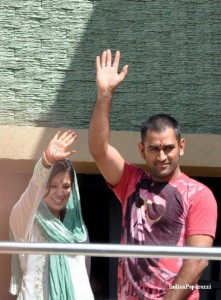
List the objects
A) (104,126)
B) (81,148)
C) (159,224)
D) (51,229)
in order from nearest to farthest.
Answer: (159,224) → (104,126) → (51,229) → (81,148)

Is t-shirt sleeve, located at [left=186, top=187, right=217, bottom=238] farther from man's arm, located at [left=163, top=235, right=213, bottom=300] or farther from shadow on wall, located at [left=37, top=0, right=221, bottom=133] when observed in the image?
shadow on wall, located at [left=37, top=0, right=221, bottom=133]

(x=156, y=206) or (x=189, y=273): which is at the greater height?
(x=156, y=206)

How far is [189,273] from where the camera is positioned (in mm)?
3662

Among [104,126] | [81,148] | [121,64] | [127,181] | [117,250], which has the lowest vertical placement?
[117,250]

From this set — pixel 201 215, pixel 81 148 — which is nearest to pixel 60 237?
pixel 201 215

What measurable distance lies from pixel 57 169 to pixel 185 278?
0.99 meters

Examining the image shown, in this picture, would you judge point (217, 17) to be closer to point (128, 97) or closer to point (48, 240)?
point (128, 97)

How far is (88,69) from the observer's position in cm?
518

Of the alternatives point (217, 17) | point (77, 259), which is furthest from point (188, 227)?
point (217, 17)

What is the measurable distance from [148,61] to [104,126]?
1.37 metres

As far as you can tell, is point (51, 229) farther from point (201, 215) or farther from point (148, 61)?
point (148, 61)

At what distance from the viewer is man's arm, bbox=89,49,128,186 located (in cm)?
388

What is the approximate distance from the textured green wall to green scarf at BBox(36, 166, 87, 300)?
2.89 feet

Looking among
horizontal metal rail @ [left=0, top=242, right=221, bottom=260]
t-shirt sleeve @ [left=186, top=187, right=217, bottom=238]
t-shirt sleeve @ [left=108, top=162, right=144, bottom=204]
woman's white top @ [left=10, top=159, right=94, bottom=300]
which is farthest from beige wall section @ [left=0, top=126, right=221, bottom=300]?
horizontal metal rail @ [left=0, top=242, right=221, bottom=260]
